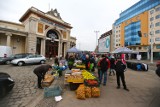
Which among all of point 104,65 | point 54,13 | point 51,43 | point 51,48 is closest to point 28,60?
point 104,65

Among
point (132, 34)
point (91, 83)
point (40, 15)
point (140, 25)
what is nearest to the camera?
point (91, 83)

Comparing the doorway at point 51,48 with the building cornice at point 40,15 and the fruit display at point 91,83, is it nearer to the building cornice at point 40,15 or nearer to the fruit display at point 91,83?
the building cornice at point 40,15

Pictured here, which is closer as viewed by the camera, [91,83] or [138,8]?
[91,83]

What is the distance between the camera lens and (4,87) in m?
4.56

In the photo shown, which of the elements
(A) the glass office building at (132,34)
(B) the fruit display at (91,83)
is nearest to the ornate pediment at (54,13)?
(B) the fruit display at (91,83)

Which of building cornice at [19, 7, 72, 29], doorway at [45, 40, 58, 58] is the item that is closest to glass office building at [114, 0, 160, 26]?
building cornice at [19, 7, 72, 29]

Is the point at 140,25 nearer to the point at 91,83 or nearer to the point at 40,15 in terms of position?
the point at 40,15

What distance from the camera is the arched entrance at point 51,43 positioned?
26188 millimetres

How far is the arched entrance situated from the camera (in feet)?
85.9

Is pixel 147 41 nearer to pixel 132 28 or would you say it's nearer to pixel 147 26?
pixel 147 26

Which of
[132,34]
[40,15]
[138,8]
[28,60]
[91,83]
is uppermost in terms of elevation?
[138,8]

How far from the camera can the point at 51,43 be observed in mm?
26922

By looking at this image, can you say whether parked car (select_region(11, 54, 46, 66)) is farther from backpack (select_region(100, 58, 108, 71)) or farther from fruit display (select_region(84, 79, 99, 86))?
fruit display (select_region(84, 79, 99, 86))

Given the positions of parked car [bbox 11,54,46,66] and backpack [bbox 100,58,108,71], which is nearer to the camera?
backpack [bbox 100,58,108,71]
